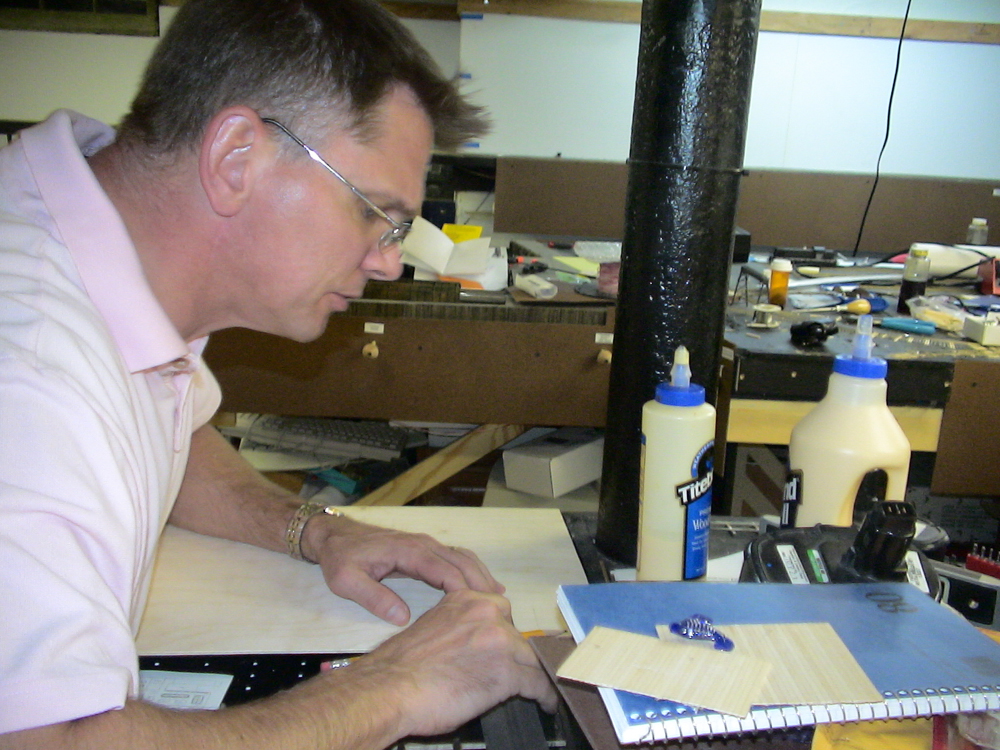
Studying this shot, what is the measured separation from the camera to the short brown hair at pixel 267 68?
0.74m

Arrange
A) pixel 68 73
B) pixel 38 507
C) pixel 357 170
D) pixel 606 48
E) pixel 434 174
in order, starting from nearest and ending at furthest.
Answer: pixel 38 507 → pixel 357 170 → pixel 434 174 → pixel 606 48 → pixel 68 73

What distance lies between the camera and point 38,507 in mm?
514

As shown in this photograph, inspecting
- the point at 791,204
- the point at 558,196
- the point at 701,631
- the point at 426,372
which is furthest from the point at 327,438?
the point at 791,204

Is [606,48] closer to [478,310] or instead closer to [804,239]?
[804,239]

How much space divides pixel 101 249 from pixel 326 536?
0.41 metres

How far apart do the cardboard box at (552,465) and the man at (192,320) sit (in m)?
0.86

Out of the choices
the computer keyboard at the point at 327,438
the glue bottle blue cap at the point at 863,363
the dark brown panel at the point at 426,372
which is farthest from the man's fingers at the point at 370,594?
the computer keyboard at the point at 327,438

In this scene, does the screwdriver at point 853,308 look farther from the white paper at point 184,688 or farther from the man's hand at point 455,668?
the white paper at point 184,688

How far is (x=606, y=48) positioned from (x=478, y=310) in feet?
7.61

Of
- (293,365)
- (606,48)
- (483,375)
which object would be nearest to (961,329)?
(483,375)

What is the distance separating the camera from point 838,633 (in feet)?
1.89

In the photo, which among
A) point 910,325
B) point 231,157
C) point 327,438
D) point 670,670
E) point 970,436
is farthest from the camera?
point 327,438

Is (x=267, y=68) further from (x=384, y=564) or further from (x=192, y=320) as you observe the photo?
(x=384, y=564)

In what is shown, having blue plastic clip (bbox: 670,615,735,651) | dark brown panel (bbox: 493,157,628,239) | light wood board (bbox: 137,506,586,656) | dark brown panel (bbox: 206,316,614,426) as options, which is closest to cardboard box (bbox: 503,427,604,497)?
dark brown panel (bbox: 206,316,614,426)
